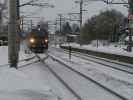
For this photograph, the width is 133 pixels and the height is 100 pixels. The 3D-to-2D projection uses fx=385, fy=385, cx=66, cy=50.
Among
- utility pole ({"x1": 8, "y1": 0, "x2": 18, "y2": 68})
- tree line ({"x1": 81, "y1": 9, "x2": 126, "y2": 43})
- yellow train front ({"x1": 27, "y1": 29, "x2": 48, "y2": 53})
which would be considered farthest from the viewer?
tree line ({"x1": 81, "y1": 9, "x2": 126, "y2": 43})

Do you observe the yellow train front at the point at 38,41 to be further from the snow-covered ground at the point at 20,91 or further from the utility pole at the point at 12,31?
the snow-covered ground at the point at 20,91

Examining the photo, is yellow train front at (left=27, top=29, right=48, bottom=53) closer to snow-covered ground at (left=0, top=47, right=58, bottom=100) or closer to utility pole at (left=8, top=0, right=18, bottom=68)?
utility pole at (left=8, top=0, right=18, bottom=68)

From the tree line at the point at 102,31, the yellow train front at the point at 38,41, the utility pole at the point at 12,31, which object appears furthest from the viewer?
the tree line at the point at 102,31

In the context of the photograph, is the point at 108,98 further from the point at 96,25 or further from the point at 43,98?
the point at 96,25

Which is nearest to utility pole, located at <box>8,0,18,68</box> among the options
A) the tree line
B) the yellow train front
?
the yellow train front

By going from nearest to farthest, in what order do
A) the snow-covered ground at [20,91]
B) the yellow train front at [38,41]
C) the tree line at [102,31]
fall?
the snow-covered ground at [20,91] → the yellow train front at [38,41] → the tree line at [102,31]

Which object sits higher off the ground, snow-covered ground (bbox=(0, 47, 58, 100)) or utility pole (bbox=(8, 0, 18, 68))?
utility pole (bbox=(8, 0, 18, 68))

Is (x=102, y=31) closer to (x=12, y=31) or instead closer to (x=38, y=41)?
(x=38, y=41)

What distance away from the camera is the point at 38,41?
172ft

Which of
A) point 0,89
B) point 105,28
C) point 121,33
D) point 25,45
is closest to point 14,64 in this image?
point 0,89

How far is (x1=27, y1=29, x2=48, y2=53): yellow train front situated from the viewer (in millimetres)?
52500

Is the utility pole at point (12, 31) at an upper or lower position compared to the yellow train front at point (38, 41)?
upper

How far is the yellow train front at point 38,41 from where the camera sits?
52.5 meters

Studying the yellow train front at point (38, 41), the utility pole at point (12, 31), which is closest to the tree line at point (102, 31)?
the yellow train front at point (38, 41)
